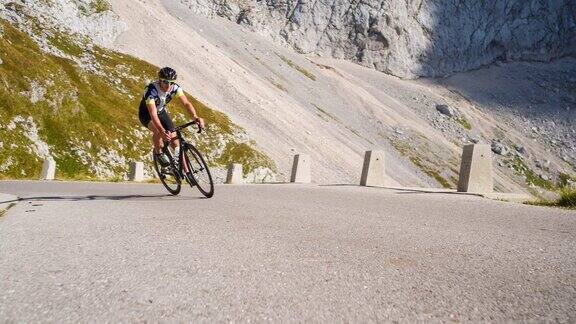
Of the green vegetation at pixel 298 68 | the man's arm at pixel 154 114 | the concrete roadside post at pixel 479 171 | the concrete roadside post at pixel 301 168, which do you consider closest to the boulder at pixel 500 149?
the green vegetation at pixel 298 68

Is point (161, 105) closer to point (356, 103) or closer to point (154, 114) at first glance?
point (154, 114)

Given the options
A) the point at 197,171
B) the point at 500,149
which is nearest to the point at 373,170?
the point at 197,171

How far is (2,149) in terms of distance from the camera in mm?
30969

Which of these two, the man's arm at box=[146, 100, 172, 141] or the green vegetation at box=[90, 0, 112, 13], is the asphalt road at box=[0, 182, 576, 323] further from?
the green vegetation at box=[90, 0, 112, 13]

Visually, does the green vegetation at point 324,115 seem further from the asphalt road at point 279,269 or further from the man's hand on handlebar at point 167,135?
the asphalt road at point 279,269

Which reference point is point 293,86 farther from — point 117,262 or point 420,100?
point 117,262

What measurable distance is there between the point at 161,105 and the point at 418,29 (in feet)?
541

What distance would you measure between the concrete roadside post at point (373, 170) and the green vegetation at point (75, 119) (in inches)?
776

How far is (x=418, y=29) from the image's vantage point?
160 metres

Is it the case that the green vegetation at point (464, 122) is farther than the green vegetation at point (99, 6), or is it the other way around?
the green vegetation at point (464, 122)

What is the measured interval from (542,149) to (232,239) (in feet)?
435

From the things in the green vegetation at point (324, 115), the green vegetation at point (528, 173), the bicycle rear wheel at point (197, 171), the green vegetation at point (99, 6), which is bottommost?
the green vegetation at point (528, 173)

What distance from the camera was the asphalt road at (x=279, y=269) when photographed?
104 inches

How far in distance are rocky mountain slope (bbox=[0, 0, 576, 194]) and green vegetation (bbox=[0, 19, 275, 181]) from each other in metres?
6.65
